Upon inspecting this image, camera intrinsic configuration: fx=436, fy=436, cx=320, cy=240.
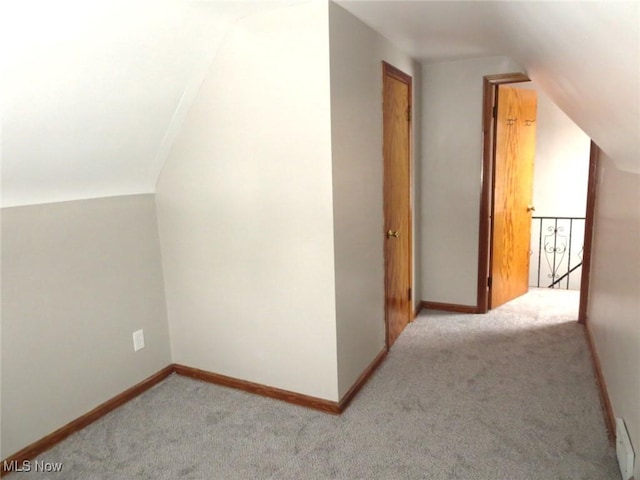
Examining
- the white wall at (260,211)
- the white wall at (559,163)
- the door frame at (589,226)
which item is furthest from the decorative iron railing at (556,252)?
the white wall at (260,211)

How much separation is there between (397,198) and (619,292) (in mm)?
1490

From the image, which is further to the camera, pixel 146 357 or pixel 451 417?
pixel 146 357

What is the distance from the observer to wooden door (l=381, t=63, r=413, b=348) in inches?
116

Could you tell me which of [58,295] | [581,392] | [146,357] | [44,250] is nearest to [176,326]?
[146,357]

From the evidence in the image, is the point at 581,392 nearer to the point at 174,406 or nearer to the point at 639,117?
the point at 639,117

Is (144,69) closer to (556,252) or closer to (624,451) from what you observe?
(624,451)

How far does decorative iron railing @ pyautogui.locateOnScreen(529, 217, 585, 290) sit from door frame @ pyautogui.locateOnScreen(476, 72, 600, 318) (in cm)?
189

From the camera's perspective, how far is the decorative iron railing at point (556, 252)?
17.5 ft

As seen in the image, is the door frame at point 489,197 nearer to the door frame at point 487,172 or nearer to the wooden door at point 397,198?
the door frame at point 487,172

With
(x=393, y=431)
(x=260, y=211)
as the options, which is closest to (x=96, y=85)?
(x=260, y=211)

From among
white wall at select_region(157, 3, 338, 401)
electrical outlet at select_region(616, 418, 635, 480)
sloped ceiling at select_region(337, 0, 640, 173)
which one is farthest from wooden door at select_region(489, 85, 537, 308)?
white wall at select_region(157, 3, 338, 401)

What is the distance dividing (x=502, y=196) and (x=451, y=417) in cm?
224

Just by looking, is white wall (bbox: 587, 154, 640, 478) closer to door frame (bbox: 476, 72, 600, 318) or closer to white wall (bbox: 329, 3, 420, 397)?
door frame (bbox: 476, 72, 600, 318)

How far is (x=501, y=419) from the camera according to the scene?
229 cm
